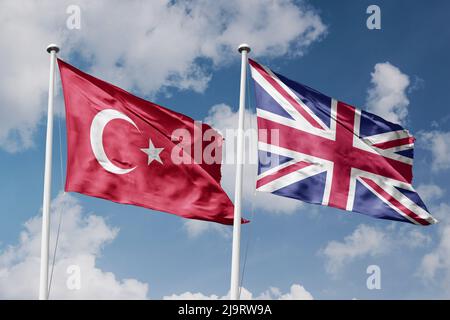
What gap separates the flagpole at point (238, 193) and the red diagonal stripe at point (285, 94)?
24.6 inches

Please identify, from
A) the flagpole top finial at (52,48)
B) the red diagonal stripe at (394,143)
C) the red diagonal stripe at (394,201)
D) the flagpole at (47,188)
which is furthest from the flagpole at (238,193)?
the flagpole top finial at (52,48)

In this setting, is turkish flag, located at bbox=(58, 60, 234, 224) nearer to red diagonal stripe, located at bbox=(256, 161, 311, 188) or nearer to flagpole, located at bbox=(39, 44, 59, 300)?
flagpole, located at bbox=(39, 44, 59, 300)

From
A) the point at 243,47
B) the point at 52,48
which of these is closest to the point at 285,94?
the point at 243,47

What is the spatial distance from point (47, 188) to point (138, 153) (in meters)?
2.61

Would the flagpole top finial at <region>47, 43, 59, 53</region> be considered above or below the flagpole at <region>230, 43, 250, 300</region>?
above

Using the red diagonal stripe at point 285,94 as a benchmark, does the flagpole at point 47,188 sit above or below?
below

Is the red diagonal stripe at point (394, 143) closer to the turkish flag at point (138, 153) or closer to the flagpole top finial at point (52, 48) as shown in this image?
the turkish flag at point (138, 153)

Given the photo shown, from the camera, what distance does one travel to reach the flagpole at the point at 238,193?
1570 centimetres

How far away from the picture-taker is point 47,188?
51.4ft

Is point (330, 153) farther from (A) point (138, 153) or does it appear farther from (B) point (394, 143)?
(A) point (138, 153)

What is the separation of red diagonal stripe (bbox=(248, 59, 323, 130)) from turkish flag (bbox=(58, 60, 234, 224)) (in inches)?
90.6

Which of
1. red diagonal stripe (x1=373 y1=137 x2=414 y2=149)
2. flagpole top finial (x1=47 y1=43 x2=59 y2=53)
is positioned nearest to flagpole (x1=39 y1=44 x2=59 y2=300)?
flagpole top finial (x1=47 y1=43 x2=59 y2=53)

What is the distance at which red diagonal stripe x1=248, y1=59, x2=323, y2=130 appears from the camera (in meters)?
18.1
